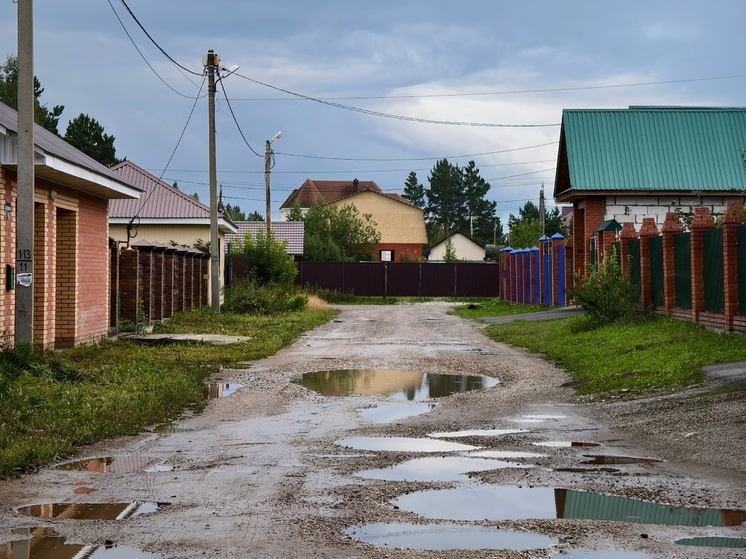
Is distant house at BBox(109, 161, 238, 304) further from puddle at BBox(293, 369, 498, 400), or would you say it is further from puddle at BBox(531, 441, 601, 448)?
puddle at BBox(531, 441, 601, 448)

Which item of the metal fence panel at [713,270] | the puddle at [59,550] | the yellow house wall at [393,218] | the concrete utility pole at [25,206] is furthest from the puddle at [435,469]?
the yellow house wall at [393,218]

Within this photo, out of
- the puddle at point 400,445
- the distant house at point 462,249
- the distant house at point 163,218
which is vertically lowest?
the puddle at point 400,445

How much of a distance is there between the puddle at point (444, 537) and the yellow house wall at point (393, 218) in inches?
3480

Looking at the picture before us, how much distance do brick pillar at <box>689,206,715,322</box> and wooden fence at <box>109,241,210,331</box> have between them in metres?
11.5

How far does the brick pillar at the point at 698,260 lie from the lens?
18.4 meters

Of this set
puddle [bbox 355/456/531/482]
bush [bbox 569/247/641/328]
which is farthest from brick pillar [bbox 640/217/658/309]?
puddle [bbox 355/456/531/482]

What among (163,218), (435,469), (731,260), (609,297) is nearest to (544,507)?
(435,469)

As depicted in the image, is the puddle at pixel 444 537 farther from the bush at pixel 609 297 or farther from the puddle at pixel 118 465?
the bush at pixel 609 297

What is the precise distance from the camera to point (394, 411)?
11.6m

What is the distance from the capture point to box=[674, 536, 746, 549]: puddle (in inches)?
218

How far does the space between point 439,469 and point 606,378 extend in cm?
641

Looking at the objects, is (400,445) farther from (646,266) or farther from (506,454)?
(646,266)

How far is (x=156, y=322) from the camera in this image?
24.9 meters

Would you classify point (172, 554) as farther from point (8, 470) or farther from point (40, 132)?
point (40, 132)
